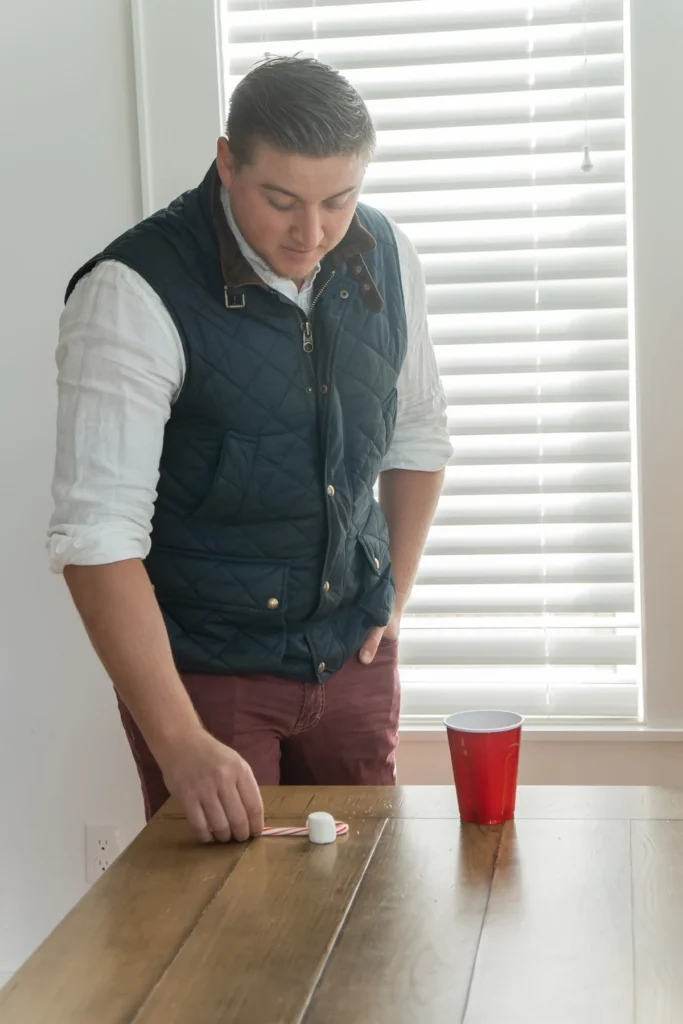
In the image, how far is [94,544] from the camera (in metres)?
1.42

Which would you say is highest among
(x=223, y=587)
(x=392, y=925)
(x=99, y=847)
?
(x=223, y=587)

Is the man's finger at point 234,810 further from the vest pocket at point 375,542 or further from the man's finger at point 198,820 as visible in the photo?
the vest pocket at point 375,542

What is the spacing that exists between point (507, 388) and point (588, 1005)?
4.82ft

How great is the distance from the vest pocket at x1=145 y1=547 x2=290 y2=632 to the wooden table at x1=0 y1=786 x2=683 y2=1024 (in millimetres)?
333

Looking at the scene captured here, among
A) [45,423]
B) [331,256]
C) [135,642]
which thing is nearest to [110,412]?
[135,642]

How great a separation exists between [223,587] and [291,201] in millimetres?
511

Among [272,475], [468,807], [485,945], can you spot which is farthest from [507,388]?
[485,945]

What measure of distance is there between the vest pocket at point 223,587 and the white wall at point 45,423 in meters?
0.81

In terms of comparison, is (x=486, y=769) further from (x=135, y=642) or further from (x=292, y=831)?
(x=135, y=642)

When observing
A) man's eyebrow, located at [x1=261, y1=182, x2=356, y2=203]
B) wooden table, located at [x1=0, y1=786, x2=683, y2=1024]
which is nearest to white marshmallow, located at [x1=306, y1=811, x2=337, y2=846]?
wooden table, located at [x1=0, y1=786, x2=683, y2=1024]

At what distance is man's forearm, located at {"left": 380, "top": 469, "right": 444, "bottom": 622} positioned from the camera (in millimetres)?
1979

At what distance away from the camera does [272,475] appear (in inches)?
63.4

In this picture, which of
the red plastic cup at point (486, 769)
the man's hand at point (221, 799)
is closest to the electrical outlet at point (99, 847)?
the man's hand at point (221, 799)

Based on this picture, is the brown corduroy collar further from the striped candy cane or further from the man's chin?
the striped candy cane
